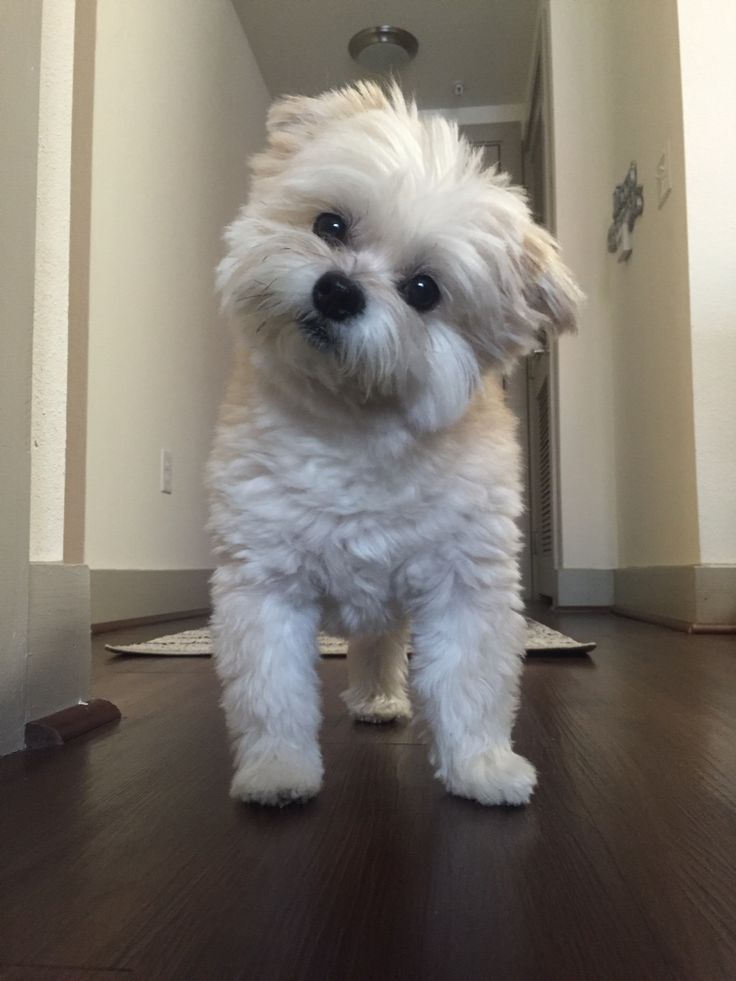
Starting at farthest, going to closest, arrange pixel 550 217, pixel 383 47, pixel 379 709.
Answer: pixel 383 47 < pixel 550 217 < pixel 379 709

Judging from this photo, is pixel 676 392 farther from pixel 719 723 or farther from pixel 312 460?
pixel 312 460

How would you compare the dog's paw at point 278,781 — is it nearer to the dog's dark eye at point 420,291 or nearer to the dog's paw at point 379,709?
the dog's paw at point 379,709

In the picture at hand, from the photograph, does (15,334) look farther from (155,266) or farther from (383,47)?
(383,47)

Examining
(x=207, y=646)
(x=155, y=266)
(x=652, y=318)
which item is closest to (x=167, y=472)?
(x=155, y=266)

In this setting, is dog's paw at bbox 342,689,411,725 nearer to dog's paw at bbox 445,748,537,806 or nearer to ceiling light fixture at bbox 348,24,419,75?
dog's paw at bbox 445,748,537,806

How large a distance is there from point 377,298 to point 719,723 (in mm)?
736

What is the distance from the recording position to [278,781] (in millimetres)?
826

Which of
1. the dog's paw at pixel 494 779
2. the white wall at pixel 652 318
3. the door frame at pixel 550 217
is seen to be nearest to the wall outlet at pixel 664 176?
the white wall at pixel 652 318

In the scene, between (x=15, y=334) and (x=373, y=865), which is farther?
(x=15, y=334)

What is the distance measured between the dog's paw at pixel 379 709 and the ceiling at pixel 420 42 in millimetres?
3303

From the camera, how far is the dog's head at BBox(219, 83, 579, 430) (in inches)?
34.2

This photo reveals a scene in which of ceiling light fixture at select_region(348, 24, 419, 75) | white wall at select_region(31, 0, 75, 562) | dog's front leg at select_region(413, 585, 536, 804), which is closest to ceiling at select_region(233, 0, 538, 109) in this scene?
ceiling light fixture at select_region(348, 24, 419, 75)

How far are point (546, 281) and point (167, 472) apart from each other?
2.00m

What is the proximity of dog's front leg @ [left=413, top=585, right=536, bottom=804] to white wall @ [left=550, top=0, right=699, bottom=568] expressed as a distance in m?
1.48
